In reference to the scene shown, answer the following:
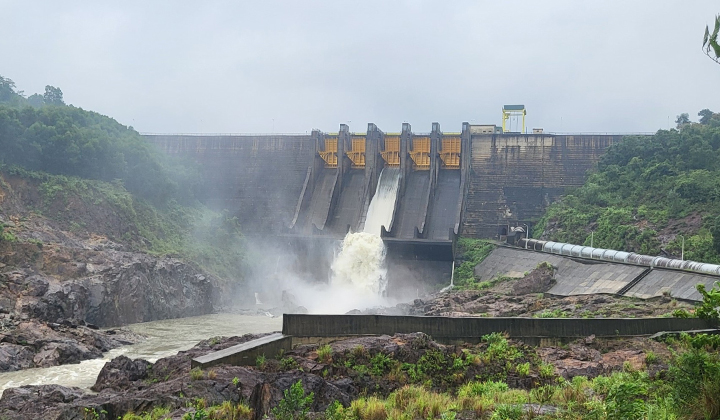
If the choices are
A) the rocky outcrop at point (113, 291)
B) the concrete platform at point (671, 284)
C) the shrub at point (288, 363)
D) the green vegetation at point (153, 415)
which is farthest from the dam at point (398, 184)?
the green vegetation at point (153, 415)

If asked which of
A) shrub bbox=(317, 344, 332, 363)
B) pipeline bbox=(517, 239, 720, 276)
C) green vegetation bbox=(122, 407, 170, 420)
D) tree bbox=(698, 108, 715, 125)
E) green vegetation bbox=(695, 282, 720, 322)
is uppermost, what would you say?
tree bbox=(698, 108, 715, 125)

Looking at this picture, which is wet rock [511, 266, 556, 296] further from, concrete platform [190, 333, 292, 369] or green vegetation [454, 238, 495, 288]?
concrete platform [190, 333, 292, 369]

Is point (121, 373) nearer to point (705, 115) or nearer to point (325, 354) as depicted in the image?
point (325, 354)

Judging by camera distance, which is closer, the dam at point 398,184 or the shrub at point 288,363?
the shrub at point 288,363

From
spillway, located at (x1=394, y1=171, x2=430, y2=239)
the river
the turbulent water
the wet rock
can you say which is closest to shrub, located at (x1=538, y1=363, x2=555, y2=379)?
the river

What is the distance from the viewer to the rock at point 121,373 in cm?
1756

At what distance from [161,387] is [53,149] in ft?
109

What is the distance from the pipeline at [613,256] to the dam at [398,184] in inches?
216

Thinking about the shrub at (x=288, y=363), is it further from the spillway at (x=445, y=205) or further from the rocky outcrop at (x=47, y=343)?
the spillway at (x=445, y=205)

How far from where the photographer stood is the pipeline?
3131 cm

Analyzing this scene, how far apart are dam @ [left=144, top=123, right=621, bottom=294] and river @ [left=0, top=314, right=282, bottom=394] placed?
12774mm

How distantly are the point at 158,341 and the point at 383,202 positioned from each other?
27.0m

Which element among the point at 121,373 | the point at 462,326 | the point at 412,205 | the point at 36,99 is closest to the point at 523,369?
the point at 462,326

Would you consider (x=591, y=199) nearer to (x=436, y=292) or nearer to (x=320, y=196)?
(x=436, y=292)
